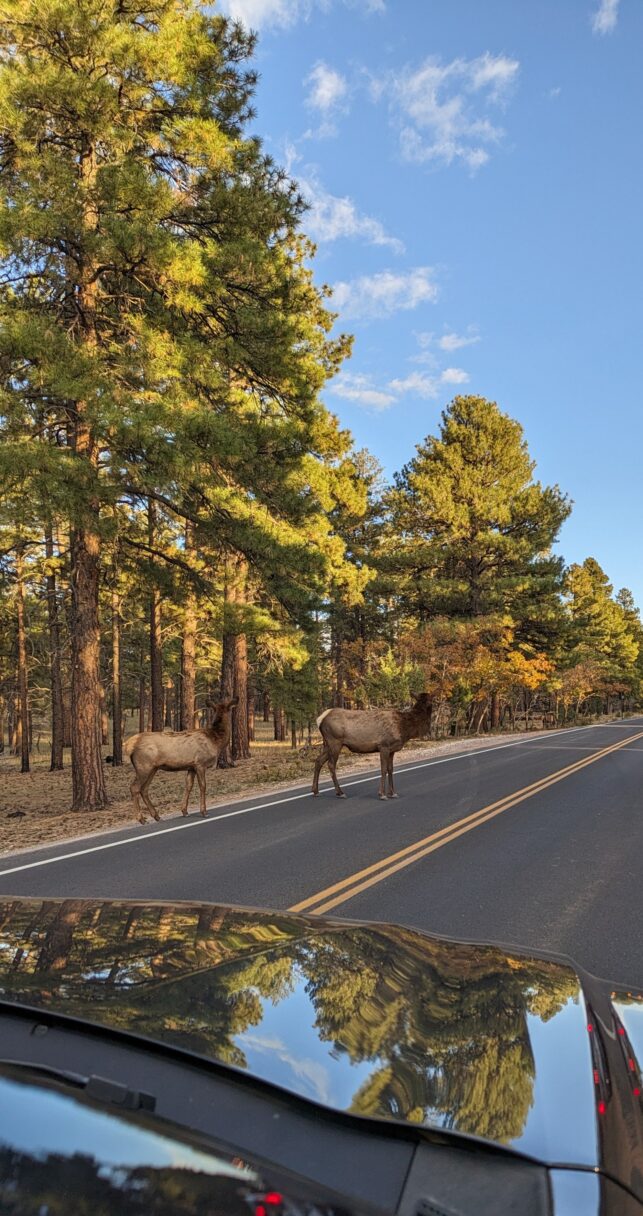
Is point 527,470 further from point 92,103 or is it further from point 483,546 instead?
point 92,103

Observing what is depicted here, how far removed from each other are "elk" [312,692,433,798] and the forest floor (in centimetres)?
207

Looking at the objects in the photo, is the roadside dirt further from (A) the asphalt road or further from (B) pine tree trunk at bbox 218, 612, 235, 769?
(A) the asphalt road

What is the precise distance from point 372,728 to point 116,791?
8734 millimetres

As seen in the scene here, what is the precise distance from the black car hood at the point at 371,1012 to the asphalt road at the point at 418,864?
8.54 feet

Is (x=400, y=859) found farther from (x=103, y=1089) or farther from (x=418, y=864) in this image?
(x=103, y=1089)

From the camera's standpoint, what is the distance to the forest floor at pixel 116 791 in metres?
11.7

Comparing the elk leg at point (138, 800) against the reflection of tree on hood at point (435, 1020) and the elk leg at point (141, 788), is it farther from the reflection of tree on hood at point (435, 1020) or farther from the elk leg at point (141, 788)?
the reflection of tree on hood at point (435, 1020)

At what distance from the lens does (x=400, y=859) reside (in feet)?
25.9

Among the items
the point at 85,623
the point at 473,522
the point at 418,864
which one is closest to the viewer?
the point at 418,864

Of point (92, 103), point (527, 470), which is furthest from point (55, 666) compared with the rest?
point (527, 470)

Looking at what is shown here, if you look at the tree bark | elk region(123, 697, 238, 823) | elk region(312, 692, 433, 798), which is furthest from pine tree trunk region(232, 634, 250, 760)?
elk region(123, 697, 238, 823)

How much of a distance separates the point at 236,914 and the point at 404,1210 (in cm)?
197

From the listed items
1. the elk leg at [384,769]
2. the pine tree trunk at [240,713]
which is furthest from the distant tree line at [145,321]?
the pine tree trunk at [240,713]

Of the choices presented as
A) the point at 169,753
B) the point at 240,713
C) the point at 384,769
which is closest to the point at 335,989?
the point at 169,753
